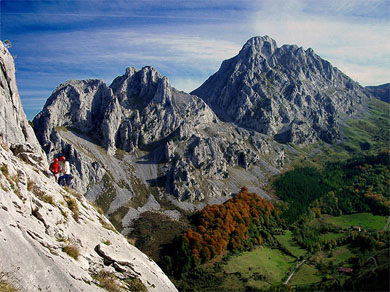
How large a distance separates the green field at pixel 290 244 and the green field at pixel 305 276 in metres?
10.5

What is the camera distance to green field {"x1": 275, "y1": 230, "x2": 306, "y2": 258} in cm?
11119

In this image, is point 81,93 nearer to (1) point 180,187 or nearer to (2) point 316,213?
(1) point 180,187

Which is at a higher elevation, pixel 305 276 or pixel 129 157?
pixel 129 157

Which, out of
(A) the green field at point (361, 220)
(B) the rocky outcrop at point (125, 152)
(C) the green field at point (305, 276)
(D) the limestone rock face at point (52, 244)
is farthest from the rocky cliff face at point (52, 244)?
(A) the green field at point (361, 220)

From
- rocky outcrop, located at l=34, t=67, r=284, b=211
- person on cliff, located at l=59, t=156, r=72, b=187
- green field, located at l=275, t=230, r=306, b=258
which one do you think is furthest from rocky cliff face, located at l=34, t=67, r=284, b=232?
person on cliff, located at l=59, t=156, r=72, b=187

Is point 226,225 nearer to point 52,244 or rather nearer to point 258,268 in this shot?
point 258,268

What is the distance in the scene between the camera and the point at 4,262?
403 inches

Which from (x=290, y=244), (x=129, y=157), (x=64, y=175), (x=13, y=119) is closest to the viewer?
(x=64, y=175)

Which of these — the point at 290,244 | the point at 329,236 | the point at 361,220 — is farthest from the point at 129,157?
the point at 361,220

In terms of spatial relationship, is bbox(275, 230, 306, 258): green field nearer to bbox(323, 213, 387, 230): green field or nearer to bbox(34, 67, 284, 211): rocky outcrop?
bbox(323, 213, 387, 230): green field

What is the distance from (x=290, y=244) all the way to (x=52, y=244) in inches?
4946

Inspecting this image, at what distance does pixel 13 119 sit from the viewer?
85.4 ft

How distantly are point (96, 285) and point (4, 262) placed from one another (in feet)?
15.2

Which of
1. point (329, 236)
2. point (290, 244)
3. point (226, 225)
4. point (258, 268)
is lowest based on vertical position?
point (290, 244)
